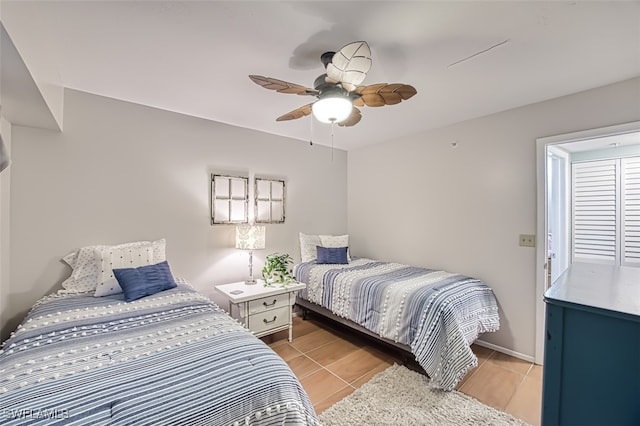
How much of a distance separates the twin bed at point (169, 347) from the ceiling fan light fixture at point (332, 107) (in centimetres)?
144

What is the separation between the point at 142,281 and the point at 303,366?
1531 millimetres

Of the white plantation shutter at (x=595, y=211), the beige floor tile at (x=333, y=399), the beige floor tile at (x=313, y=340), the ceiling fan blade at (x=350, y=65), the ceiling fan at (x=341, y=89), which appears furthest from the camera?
the white plantation shutter at (x=595, y=211)

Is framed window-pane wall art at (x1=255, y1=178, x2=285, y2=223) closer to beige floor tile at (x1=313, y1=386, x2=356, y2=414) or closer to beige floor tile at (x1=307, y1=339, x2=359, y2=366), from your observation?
beige floor tile at (x1=307, y1=339, x2=359, y2=366)

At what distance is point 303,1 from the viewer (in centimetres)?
131

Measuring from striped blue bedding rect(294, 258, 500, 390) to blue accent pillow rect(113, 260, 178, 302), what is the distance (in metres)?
1.60

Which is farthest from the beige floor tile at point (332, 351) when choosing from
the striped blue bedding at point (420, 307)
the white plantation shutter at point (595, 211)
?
the white plantation shutter at point (595, 211)

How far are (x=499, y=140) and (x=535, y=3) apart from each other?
1.62m

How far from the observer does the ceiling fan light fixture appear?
5.51 feet

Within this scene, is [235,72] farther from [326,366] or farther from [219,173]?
[326,366]

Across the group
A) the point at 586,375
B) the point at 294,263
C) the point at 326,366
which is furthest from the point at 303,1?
the point at 294,263

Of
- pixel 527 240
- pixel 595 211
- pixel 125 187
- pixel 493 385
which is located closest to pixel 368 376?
pixel 493 385

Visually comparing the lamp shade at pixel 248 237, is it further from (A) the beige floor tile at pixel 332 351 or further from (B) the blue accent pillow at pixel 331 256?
(A) the beige floor tile at pixel 332 351

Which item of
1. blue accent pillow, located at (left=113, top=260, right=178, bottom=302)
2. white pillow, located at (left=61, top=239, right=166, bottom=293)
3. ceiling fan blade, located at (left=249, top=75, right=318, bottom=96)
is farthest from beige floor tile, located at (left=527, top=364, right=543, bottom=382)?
white pillow, located at (left=61, top=239, right=166, bottom=293)

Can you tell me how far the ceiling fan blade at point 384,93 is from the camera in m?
1.62
